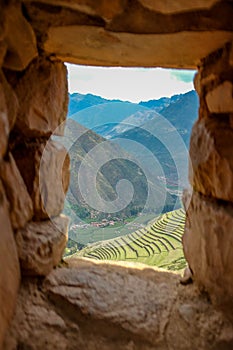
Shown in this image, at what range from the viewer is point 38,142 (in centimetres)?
117

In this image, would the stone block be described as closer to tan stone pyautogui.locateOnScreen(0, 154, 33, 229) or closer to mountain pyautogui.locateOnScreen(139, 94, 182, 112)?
tan stone pyautogui.locateOnScreen(0, 154, 33, 229)

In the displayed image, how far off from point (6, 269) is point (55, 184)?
0.48 m

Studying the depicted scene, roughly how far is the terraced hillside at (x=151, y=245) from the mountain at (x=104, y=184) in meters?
0.29

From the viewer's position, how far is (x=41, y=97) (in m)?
1.15

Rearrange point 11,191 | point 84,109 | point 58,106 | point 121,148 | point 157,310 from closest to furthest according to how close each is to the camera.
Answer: point 11,191 → point 157,310 → point 58,106 → point 84,109 → point 121,148

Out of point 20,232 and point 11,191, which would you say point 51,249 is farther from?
point 11,191

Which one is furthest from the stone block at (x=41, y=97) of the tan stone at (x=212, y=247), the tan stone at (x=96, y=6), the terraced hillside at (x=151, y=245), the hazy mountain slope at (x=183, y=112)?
the terraced hillside at (x=151, y=245)

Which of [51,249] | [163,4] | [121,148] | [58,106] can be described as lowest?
[51,249]

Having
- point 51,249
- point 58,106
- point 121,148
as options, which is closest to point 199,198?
point 51,249

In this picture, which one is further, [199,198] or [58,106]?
[58,106]

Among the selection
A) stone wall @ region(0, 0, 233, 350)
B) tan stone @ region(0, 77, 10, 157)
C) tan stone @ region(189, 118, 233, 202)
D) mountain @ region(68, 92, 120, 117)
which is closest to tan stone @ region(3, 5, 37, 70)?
stone wall @ region(0, 0, 233, 350)

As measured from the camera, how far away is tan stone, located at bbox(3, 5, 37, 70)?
2.73 ft

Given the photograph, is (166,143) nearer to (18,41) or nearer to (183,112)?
(183,112)

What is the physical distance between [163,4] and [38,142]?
0.70 m
